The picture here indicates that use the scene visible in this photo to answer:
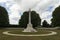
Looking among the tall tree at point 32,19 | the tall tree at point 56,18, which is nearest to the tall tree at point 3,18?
the tall tree at point 32,19

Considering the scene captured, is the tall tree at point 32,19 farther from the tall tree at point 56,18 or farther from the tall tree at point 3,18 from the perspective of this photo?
the tall tree at point 56,18

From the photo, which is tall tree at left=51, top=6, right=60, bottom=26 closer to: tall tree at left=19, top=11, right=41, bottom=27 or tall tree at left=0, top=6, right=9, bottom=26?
tall tree at left=19, top=11, right=41, bottom=27

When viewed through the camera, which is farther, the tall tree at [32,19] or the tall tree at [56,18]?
the tall tree at [32,19]

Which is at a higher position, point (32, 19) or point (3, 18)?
point (3, 18)

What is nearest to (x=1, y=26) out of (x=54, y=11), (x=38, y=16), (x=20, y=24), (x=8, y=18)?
(x=8, y=18)

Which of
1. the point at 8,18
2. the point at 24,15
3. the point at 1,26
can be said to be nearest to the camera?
the point at 1,26

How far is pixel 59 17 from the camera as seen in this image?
59.2 metres

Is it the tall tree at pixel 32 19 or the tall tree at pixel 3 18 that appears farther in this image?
the tall tree at pixel 32 19

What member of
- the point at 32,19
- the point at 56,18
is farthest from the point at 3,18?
the point at 56,18

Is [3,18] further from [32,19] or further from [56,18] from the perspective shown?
[56,18]

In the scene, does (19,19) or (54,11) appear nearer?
(54,11)

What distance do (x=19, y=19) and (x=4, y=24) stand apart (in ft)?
36.1

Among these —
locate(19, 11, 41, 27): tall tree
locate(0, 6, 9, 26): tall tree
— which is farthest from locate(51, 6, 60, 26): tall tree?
locate(0, 6, 9, 26): tall tree

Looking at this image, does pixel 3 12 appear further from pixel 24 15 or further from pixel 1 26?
pixel 24 15
